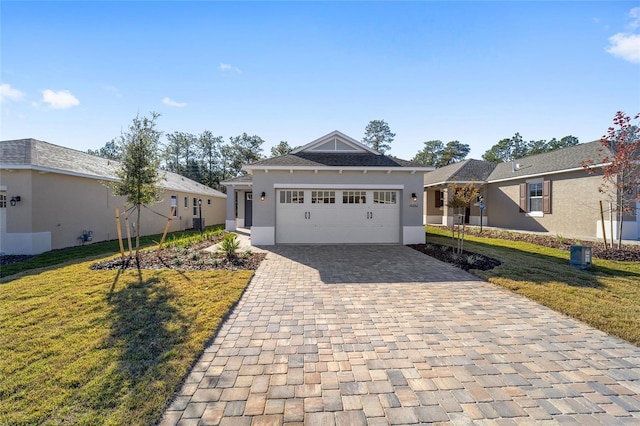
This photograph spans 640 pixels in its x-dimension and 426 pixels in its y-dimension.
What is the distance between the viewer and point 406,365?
9.97ft

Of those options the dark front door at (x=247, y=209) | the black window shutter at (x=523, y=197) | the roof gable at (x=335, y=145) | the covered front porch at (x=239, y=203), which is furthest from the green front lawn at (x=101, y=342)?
the black window shutter at (x=523, y=197)

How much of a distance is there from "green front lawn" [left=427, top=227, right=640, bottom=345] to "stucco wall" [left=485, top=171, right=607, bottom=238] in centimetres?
580

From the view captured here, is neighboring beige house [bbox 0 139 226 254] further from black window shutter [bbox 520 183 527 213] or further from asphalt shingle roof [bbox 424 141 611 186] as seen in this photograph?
black window shutter [bbox 520 183 527 213]

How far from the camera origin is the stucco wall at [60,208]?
9836 mm

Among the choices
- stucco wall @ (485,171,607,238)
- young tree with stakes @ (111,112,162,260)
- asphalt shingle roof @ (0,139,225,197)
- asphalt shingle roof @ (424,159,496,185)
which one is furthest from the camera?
asphalt shingle roof @ (424,159,496,185)

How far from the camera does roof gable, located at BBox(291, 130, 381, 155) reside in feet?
41.1

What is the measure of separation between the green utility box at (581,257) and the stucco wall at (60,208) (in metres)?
16.1

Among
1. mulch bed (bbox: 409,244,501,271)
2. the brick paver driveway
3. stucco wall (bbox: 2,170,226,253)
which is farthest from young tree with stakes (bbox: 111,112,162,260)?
mulch bed (bbox: 409,244,501,271)

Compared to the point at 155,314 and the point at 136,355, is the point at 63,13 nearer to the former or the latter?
the point at 155,314

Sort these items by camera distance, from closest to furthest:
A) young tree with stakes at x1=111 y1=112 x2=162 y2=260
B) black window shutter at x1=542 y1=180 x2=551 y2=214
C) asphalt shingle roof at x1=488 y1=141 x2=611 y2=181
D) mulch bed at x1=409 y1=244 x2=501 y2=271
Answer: mulch bed at x1=409 y1=244 x2=501 y2=271
young tree with stakes at x1=111 y1=112 x2=162 y2=260
asphalt shingle roof at x1=488 y1=141 x2=611 y2=181
black window shutter at x1=542 y1=180 x2=551 y2=214

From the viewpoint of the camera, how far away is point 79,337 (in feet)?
11.9

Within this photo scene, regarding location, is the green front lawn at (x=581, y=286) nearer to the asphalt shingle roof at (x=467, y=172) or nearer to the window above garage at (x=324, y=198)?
the window above garage at (x=324, y=198)

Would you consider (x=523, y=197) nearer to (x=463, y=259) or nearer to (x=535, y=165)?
(x=535, y=165)

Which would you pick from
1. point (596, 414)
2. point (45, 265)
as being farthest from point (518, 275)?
point (45, 265)
